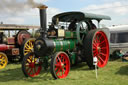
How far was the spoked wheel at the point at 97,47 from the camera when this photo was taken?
6.27 metres

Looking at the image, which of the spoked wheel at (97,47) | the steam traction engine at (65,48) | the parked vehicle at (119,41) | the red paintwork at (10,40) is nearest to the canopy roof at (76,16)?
the steam traction engine at (65,48)

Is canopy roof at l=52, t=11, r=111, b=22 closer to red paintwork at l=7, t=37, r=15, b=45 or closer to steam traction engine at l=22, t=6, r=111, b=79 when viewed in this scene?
steam traction engine at l=22, t=6, r=111, b=79

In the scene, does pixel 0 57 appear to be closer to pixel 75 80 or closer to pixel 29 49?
pixel 29 49

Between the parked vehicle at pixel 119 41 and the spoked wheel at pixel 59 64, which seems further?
the parked vehicle at pixel 119 41

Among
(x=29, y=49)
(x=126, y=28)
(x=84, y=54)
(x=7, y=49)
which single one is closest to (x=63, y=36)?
(x=84, y=54)

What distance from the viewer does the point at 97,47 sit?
6.73m

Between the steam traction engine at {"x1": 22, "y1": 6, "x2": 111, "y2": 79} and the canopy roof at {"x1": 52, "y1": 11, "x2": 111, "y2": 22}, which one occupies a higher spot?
the canopy roof at {"x1": 52, "y1": 11, "x2": 111, "y2": 22}

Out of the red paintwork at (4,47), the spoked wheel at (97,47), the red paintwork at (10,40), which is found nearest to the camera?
the spoked wheel at (97,47)

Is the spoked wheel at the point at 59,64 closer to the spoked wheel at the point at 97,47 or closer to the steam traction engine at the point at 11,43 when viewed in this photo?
the spoked wheel at the point at 97,47

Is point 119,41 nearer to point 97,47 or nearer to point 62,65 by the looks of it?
point 97,47

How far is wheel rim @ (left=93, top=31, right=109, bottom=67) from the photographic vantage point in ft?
22.1

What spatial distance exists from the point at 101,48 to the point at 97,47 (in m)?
0.50

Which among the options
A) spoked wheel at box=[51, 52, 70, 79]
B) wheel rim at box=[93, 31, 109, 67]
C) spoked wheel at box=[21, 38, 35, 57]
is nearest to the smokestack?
spoked wheel at box=[51, 52, 70, 79]

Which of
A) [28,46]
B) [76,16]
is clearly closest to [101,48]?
[76,16]
